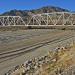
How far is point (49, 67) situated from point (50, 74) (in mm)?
2318

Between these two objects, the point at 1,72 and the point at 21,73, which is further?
the point at 1,72

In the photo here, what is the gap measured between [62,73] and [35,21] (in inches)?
6426

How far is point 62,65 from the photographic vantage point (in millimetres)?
20703

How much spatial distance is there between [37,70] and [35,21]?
161m

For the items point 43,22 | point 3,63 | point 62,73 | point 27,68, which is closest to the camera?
point 62,73

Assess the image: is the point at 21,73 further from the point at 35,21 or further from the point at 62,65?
the point at 35,21

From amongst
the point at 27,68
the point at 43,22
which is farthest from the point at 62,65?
the point at 43,22

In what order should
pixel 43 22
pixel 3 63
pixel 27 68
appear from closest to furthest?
pixel 27 68 → pixel 3 63 → pixel 43 22

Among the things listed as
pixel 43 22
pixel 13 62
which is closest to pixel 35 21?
pixel 43 22

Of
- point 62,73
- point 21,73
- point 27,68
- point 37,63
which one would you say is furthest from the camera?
point 37,63

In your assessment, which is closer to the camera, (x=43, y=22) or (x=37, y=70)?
(x=37, y=70)

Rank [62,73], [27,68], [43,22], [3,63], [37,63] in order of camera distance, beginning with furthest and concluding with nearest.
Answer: [43,22], [3,63], [37,63], [27,68], [62,73]

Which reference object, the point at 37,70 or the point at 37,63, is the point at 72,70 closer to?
the point at 37,70

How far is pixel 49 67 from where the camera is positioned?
66.9 feet
